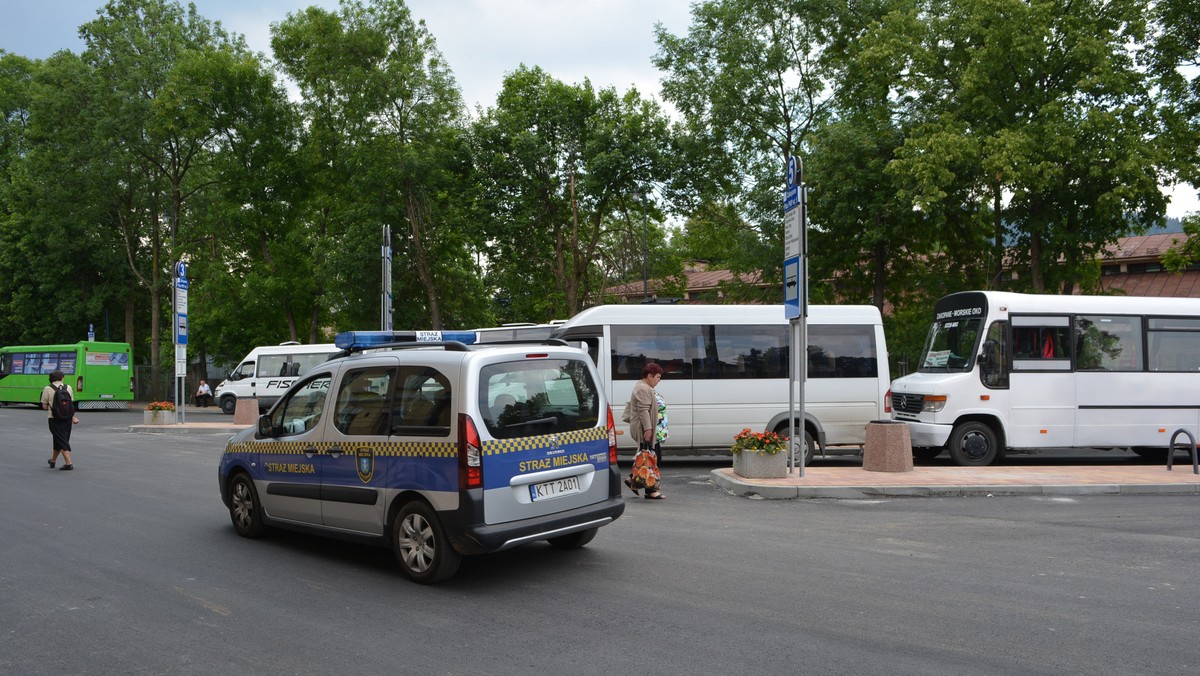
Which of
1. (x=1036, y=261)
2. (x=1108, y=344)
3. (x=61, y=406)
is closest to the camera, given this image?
(x=61, y=406)

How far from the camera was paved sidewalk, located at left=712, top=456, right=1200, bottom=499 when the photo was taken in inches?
457

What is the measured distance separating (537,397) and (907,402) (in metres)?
10.4

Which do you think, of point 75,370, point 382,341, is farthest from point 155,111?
point 382,341

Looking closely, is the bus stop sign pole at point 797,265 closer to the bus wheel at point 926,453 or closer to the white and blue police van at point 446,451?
the bus wheel at point 926,453

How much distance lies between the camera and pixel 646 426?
10828 mm

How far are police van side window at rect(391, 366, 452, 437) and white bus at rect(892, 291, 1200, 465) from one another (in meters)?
10.6

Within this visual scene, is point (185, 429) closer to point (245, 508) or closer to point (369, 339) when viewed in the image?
point (245, 508)

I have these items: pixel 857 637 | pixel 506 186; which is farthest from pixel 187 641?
pixel 506 186

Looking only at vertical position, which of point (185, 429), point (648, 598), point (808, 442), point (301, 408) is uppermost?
point (301, 408)

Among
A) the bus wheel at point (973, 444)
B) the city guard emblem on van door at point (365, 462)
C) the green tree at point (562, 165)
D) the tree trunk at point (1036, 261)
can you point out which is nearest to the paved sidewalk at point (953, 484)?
the bus wheel at point (973, 444)

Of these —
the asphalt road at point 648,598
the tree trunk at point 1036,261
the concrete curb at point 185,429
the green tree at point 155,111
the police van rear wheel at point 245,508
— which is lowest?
the concrete curb at point 185,429

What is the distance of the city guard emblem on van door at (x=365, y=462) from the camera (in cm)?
704

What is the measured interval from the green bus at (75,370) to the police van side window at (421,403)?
117ft

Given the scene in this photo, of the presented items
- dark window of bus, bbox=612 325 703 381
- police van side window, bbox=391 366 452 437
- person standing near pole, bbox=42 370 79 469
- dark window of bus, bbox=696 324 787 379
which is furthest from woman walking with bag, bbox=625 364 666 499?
person standing near pole, bbox=42 370 79 469
